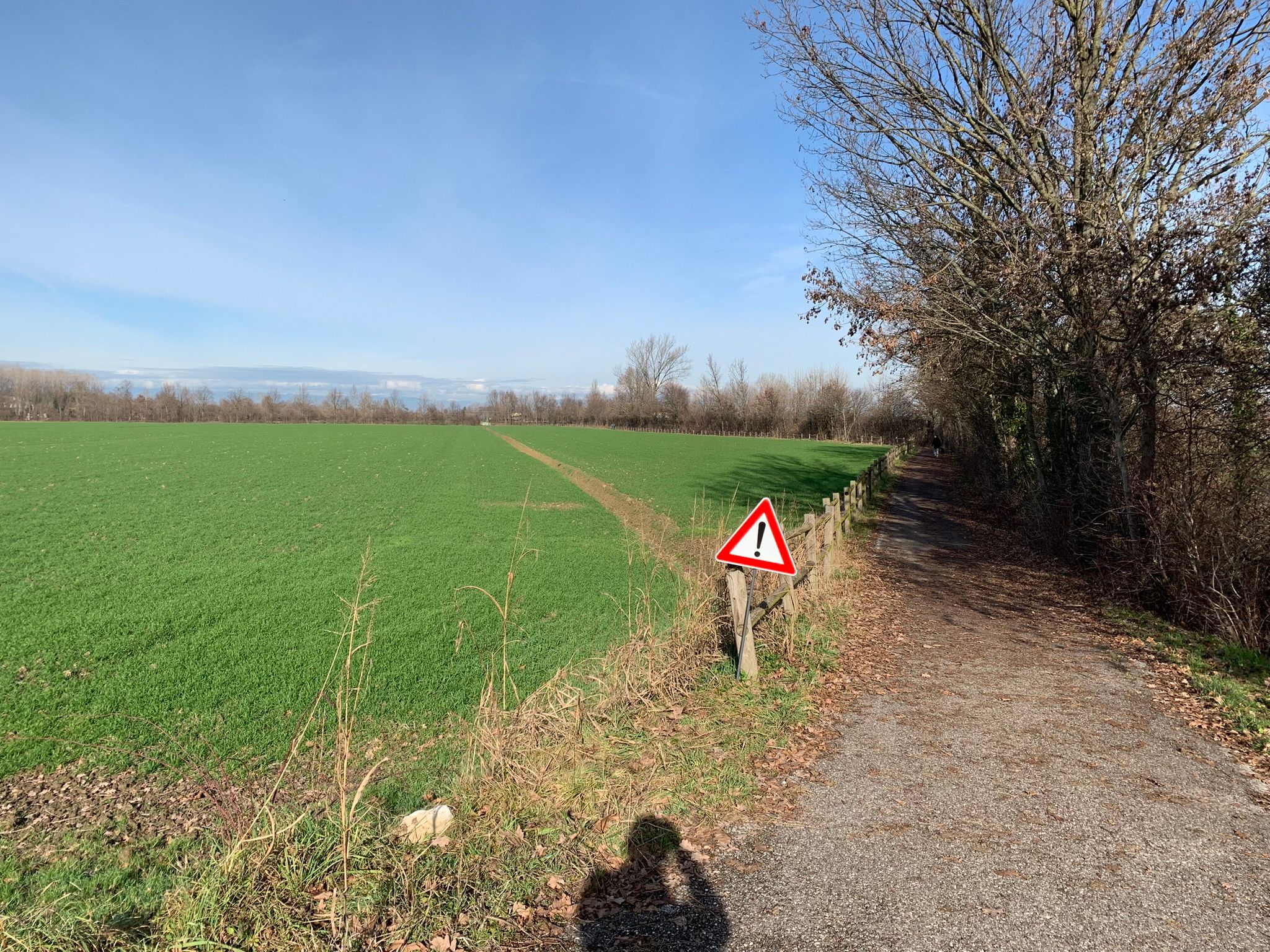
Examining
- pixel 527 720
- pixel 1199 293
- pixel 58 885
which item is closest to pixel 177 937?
pixel 58 885

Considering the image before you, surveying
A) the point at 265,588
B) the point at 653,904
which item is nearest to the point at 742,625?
the point at 653,904

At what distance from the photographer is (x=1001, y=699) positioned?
618cm

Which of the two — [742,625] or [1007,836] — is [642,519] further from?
[1007,836]

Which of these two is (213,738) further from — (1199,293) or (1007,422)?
(1007,422)

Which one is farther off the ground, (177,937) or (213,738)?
(177,937)

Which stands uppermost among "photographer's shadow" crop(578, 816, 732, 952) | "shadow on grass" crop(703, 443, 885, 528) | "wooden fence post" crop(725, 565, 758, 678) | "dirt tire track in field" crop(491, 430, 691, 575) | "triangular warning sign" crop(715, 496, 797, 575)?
"triangular warning sign" crop(715, 496, 797, 575)

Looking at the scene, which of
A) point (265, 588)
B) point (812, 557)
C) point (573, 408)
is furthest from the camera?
point (573, 408)

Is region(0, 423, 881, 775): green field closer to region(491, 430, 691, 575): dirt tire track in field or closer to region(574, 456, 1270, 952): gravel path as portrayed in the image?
region(491, 430, 691, 575): dirt tire track in field

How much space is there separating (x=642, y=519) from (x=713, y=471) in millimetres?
17200

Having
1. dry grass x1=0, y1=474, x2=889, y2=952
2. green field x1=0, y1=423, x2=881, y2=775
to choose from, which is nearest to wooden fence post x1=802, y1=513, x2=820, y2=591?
dry grass x1=0, y1=474, x2=889, y2=952

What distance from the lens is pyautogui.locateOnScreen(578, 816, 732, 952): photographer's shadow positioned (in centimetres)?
321

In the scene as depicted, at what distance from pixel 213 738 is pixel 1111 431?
1382cm

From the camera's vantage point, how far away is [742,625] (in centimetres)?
686

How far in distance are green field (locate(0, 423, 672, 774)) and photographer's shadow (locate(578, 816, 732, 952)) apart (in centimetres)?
382
